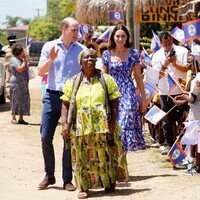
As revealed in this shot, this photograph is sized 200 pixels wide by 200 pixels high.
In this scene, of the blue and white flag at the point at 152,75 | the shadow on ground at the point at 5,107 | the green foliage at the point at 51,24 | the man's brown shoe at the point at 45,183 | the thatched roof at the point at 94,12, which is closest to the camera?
the man's brown shoe at the point at 45,183

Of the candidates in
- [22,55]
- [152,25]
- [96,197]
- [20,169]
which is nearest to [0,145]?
[20,169]

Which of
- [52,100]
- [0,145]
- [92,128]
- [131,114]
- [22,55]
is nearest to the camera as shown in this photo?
[92,128]

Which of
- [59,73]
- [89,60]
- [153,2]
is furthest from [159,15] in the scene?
[89,60]

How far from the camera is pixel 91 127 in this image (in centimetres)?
814

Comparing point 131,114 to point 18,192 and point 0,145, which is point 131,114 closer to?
point 18,192

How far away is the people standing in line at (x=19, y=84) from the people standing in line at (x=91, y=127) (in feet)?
25.4

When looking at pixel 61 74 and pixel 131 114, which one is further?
pixel 131 114

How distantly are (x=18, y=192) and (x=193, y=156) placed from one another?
222 cm

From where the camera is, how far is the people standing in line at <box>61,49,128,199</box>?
8.15 meters

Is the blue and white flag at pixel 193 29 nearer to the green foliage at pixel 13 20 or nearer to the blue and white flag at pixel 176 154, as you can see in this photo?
the blue and white flag at pixel 176 154

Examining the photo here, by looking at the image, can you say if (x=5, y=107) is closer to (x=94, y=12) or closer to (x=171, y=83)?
(x=171, y=83)

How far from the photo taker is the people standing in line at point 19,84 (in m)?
15.9

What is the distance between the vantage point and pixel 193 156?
9.56 meters

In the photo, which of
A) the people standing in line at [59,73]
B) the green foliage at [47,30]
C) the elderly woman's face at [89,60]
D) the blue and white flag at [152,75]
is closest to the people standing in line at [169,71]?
the blue and white flag at [152,75]
